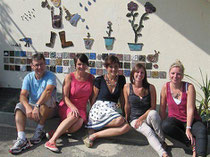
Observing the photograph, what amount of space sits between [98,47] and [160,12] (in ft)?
4.81

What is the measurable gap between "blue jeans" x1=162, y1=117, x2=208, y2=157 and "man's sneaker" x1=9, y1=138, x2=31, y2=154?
1.86m

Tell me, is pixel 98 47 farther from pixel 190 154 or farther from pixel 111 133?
pixel 190 154

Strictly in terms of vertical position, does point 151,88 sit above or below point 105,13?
below

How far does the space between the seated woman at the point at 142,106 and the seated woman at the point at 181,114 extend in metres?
0.14

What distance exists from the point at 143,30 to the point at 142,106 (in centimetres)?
204

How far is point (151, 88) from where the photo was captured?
119 inches

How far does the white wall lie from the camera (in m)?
4.29

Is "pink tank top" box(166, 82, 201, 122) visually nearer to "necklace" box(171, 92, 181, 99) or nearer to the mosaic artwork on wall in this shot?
"necklace" box(171, 92, 181, 99)

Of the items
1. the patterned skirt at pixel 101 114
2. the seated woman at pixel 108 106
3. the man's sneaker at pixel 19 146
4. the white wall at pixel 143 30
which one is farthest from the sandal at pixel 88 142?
the white wall at pixel 143 30

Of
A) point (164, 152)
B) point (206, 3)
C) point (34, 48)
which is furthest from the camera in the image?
point (34, 48)

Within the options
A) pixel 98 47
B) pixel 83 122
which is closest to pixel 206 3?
pixel 98 47

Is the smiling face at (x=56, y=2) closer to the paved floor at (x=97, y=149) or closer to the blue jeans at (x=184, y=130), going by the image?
the paved floor at (x=97, y=149)

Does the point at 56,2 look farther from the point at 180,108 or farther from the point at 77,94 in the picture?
the point at 180,108

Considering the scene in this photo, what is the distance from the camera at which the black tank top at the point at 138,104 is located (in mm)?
3006
